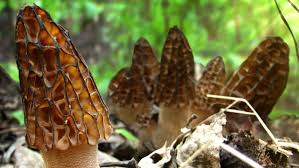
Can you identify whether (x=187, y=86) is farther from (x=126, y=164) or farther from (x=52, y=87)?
(x=52, y=87)

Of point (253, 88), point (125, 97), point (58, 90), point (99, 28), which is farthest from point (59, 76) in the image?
point (99, 28)

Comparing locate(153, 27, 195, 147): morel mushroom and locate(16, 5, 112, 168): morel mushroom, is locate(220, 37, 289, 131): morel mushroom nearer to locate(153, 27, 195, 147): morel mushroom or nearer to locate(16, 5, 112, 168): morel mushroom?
locate(153, 27, 195, 147): morel mushroom

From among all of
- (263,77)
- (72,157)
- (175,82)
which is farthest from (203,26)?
(72,157)

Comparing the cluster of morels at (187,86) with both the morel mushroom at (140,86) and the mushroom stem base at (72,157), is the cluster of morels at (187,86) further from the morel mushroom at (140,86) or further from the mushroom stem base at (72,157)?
the mushroom stem base at (72,157)

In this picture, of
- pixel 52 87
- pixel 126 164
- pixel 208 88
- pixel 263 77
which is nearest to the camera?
pixel 52 87

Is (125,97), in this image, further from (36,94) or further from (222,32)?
(222,32)

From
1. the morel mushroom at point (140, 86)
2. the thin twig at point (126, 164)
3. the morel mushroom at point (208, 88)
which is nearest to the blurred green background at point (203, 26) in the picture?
the morel mushroom at point (140, 86)

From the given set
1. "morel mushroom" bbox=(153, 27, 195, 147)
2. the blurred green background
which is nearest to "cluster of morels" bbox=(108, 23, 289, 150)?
"morel mushroom" bbox=(153, 27, 195, 147)
